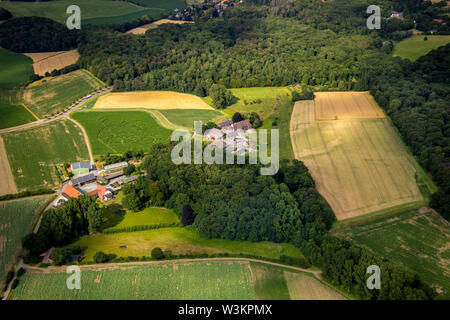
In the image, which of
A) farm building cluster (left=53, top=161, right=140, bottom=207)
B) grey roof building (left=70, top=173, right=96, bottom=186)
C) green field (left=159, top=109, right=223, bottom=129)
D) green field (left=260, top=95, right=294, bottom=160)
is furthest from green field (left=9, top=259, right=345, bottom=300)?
green field (left=159, top=109, right=223, bottom=129)

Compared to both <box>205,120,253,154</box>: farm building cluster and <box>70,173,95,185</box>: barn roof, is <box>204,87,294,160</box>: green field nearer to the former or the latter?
<box>205,120,253,154</box>: farm building cluster

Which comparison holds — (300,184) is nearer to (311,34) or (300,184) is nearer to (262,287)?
(262,287)

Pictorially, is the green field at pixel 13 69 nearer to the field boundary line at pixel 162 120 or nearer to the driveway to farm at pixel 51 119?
the driveway to farm at pixel 51 119

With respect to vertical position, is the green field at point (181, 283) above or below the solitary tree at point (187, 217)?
below

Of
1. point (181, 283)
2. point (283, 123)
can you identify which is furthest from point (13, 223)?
point (283, 123)

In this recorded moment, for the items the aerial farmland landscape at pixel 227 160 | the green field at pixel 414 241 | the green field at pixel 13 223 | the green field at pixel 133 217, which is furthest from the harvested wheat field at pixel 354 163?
the green field at pixel 13 223
